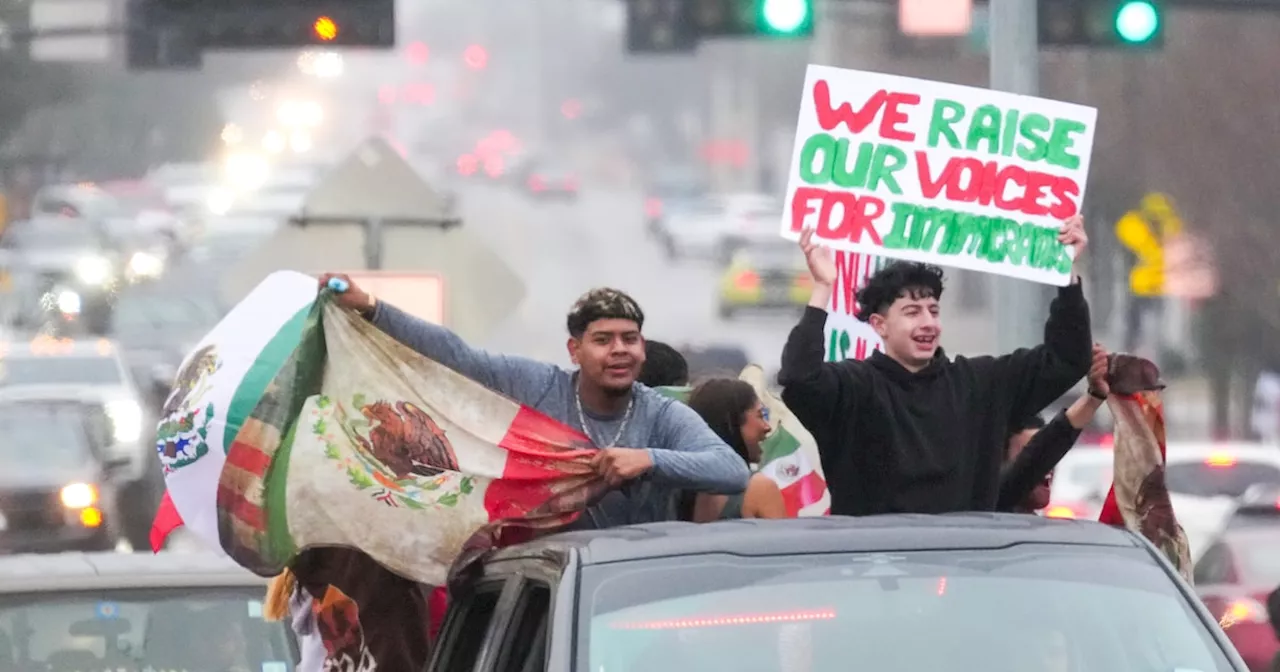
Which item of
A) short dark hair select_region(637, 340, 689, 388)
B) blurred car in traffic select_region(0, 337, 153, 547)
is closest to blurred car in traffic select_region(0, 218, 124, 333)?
blurred car in traffic select_region(0, 337, 153, 547)

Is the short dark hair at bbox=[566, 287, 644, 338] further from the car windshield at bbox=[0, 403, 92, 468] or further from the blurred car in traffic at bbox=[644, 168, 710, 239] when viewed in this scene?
the blurred car in traffic at bbox=[644, 168, 710, 239]

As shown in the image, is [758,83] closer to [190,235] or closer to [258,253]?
[190,235]

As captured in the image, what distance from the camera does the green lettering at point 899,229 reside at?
746cm

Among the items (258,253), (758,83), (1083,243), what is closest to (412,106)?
(758,83)

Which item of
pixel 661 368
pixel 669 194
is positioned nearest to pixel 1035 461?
pixel 661 368

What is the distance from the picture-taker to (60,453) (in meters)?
20.0

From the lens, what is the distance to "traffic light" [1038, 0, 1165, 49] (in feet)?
47.1

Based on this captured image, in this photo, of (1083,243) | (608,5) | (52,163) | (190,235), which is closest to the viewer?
(1083,243)

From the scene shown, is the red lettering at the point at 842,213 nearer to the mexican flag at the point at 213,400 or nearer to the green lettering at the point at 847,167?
the green lettering at the point at 847,167

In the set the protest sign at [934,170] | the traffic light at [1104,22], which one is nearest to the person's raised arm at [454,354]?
the protest sign at [934,170]

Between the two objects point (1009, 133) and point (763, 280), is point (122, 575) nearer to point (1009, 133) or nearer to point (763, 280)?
point (1009, 133)

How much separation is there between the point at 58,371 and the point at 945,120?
20248 mm

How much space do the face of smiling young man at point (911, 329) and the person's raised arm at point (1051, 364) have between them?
9.7 inches

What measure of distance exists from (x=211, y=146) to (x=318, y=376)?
4275cm
